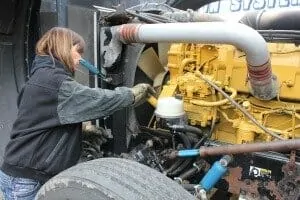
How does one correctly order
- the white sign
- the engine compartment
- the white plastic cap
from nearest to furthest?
the engine compartment → the white plastic cap → the white sign

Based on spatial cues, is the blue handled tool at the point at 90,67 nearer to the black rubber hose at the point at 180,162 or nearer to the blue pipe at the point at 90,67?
the blue pipe at the point at 90,67

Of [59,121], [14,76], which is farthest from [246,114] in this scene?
[14,76]

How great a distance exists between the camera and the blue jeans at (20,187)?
2344mm

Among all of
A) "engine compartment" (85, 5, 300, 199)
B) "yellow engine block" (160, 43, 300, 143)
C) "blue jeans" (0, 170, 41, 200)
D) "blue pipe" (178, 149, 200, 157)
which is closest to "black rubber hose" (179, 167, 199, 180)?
"engine compartment" (85, 5, 300, 199)

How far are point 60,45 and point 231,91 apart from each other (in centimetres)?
89

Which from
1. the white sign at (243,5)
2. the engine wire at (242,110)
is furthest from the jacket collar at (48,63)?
the white sign at (243,5)

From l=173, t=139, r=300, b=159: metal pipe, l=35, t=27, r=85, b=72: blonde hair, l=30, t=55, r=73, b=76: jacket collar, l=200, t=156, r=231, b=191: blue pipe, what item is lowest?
l=200, t=156, r=231, b=191: blue pipe

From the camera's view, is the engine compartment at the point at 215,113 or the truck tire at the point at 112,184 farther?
the engine compartment at the point at 215,113

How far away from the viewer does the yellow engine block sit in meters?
2.30

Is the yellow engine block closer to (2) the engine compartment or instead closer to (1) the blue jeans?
(2) the engine compartment

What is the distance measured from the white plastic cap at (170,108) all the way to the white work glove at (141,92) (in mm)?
131

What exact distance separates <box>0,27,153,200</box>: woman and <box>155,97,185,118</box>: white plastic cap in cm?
16

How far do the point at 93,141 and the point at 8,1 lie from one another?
1391 mm

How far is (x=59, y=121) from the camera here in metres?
2.25
